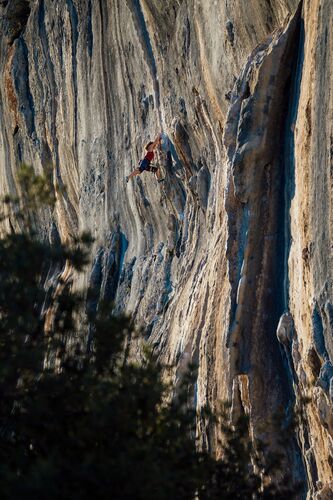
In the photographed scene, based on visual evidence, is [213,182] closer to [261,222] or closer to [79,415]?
[261,222]

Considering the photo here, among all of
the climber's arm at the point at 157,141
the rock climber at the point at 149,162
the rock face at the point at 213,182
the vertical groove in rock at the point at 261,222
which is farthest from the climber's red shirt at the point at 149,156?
the vertical groove in rock at the point at 261,222

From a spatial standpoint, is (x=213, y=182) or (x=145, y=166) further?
(x=145, y=166)

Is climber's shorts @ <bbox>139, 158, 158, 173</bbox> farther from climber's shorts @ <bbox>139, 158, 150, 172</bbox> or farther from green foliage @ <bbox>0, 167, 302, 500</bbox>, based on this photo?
green foliage @ <bbox>0, 167, 302, 500</bbox>

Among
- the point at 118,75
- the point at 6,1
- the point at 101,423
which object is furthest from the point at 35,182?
the point at 6,1

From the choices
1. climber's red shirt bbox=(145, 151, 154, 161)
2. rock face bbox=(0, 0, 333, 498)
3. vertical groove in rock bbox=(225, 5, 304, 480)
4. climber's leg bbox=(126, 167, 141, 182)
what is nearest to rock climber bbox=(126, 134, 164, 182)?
climber's red shirt bbox=(145, 151, 154, 161)

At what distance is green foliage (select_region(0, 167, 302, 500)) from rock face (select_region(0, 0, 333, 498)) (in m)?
0.66

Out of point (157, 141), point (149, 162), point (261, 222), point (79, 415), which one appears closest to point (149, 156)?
point (149, 162)

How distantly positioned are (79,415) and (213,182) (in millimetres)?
7531

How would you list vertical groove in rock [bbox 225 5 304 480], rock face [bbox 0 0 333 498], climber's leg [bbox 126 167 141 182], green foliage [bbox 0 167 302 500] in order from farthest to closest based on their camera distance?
climber's leg [bbox 126 167 141 182]
vertical groove in rock [bbox 225 5 304 480]
rock face [bbox 0 0 333 498]
green foliage [bbox 0 167 302 500]

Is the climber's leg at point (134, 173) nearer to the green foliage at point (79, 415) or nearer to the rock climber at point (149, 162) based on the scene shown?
the rock climber at point (149, 162)

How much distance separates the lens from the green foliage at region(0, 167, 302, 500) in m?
8.69

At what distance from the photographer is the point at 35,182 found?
32.7 feet

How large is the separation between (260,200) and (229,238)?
72 cm

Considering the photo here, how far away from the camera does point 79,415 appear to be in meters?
9.45
